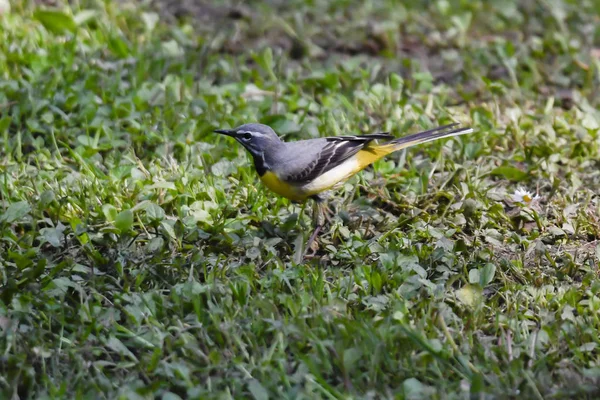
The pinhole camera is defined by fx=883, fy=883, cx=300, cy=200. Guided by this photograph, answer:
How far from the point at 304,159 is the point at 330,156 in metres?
0.17

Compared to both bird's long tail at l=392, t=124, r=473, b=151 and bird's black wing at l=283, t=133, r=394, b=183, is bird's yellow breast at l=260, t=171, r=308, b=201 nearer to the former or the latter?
bird's black wing at l=283, t=133, r=394, b=183

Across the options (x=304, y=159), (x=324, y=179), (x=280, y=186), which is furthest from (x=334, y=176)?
(x=280, y=186)

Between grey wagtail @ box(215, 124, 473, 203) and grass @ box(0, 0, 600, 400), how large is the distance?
0.77 ft

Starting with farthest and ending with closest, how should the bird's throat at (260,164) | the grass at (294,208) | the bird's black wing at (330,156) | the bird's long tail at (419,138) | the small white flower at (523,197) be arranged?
1. the bird's long tail at (419,138)
2. the small white flower at (523,197)
3. the bird's throat at (260,164)
4. the bird's black wing at (330,156)
5. the grass at (294,208)

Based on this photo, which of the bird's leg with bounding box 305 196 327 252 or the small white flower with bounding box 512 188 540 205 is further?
the small white flower with bounding box 512 188 540 205

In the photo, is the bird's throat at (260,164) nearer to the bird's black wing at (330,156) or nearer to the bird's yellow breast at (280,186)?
the bird's yellow breast at (280,186)

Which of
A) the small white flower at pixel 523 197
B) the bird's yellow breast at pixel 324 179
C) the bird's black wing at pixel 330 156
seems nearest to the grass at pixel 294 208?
the small white flower at pixel 523 197

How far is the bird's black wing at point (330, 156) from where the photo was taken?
5195 millimetres

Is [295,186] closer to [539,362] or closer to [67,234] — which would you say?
[67,234]

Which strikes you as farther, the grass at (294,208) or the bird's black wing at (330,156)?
the bird's black wing at (330,156)

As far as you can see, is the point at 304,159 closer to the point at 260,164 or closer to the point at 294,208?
the point at 260,164

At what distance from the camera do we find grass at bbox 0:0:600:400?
13.2ft

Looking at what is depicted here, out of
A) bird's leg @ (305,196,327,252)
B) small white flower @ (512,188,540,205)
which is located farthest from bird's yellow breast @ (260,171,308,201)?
small white flower @ (512,188,540,205)

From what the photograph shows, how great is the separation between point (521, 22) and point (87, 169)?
4.67 m
